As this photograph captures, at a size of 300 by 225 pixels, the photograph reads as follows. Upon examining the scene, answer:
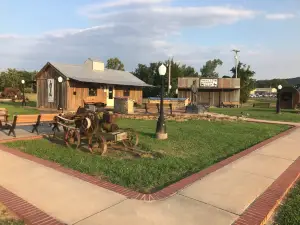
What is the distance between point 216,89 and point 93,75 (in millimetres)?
17942

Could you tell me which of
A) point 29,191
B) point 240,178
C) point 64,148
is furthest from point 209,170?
point 64,148

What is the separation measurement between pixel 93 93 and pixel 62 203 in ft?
75.8

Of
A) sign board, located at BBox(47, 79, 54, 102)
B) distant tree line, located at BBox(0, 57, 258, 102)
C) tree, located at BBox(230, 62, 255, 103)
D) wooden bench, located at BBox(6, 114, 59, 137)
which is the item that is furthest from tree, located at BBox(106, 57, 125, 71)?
wooden bench, located at BBox(6, 114, 59, 137)

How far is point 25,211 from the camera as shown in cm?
396

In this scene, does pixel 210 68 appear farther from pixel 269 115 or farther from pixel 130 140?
pixel 130 140

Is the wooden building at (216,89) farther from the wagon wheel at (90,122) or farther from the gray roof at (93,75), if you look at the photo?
the wagon wheel at (90,122)

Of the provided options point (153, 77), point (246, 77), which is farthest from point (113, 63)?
point (246, 77)

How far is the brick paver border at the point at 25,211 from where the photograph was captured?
3.69 metres

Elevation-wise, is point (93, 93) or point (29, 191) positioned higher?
point (93, 93)

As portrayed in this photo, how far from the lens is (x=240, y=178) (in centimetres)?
567

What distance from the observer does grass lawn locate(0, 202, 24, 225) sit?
145 inches

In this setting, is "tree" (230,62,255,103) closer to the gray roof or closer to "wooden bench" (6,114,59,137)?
the gray roof

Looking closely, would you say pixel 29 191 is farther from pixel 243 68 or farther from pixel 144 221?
pixel 243 68

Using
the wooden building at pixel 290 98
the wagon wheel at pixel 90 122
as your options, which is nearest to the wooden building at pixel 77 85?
the wagon wheel at pixel 90 122
